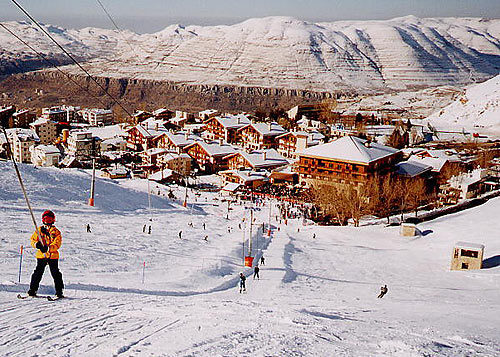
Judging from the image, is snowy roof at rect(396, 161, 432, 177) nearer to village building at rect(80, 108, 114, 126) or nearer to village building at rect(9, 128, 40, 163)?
village building at rect(9, 128, 40, 163)

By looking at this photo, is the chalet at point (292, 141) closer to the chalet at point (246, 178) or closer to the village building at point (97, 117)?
the chalet at point (246, 178)

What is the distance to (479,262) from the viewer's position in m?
14.6

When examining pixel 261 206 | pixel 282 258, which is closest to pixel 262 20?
pixel 261 206

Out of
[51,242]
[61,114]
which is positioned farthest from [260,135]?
[51,242]

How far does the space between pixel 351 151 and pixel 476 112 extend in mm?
40569

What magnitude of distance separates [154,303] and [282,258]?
27.4ft

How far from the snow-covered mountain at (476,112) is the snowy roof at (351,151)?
30.2 m

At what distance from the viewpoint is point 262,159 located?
4181cm

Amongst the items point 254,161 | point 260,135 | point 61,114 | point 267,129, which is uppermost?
point 61,114

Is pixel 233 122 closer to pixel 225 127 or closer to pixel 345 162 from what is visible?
pixel 225 127

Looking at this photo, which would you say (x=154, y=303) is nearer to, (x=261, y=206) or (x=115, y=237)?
(x=115, y=237)

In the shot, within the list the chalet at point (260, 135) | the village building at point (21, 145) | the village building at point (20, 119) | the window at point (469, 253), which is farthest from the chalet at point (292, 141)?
the village building at point (20, 119)

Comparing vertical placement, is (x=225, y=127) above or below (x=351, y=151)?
above

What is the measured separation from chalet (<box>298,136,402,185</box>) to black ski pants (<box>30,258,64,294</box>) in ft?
87.4
